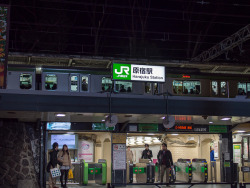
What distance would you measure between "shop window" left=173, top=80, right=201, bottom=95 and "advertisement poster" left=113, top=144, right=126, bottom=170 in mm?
4944

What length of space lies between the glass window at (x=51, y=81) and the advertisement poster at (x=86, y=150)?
3786 millimetres

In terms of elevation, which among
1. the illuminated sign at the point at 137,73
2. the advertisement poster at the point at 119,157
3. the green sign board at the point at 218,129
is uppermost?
the illuminated sign at the point at 137,73

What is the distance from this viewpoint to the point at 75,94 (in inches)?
500

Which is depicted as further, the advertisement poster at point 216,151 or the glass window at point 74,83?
the advertisement poster at point 216,151

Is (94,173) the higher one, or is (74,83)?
(74,83)

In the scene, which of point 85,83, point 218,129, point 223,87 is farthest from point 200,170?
point 85,83

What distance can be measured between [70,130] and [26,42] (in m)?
21.3

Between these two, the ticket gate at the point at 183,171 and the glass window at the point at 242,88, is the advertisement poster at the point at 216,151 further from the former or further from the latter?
the glass window at the point at 242,88

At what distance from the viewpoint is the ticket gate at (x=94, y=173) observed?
1777cm

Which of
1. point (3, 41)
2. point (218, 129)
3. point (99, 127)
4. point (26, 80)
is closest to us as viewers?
point (3, 41)

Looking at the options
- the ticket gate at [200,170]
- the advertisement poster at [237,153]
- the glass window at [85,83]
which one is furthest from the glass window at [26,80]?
the advertisement poster at [237,153]

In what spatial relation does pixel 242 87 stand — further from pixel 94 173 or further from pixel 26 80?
pixel 26 80

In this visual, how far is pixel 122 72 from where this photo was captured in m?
14.1

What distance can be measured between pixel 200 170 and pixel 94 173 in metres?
5.49
